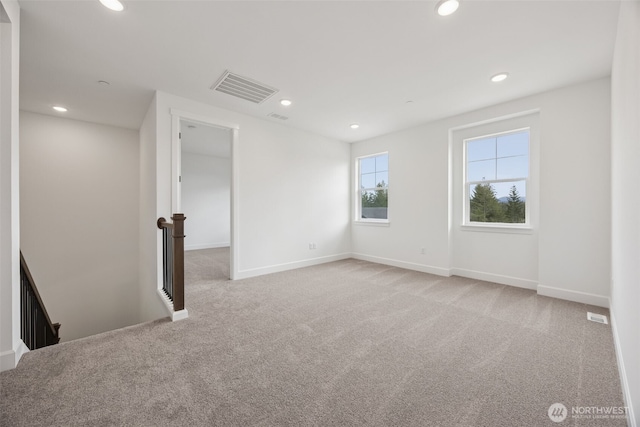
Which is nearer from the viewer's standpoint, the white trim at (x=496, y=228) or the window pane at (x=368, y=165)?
the white trim at (x=496, y=228)

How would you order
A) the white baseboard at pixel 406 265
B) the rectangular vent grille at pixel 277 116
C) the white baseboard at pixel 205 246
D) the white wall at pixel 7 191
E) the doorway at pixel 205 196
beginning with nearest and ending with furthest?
1. the white wall at pixel 7 191
2. the rectangular vent grille at pixel 277 116
3. the white baseboard at pixel 406 265
4. the doorway at pixel 205 196
5. the white baseboard at pixel 205 246

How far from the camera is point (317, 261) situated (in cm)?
500

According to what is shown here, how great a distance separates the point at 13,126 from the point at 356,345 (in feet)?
9.55

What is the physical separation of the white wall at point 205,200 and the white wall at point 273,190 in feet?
8.93

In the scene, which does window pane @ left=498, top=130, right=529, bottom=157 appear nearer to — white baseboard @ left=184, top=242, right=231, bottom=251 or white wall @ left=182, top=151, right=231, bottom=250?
white wall @ left=182, top=151, right=231, bottom=250

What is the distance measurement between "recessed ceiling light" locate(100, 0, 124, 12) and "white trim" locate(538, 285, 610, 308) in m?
5.13

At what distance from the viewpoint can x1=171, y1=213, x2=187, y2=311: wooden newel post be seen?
8.20 feet

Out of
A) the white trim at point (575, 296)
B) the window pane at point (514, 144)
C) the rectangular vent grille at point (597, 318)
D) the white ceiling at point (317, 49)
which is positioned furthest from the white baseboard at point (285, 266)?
the rectangular vent grille at point (597, 318)

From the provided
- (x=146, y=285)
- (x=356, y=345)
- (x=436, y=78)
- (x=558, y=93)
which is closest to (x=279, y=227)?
(x=146, y=285)

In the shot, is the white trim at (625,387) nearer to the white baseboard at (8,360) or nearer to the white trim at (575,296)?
the white trim at (575,296)

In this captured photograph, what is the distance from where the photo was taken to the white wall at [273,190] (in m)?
3.30

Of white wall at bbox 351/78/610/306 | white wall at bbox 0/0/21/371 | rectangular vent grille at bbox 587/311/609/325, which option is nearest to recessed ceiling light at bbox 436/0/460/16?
white wall at bbox 351/78/610/306

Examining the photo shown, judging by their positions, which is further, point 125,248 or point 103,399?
point 125,248

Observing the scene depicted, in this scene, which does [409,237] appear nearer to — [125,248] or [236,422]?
[236,422]
